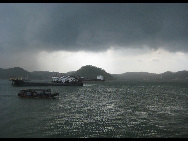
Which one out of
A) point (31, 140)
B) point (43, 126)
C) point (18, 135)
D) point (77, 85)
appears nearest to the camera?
point (31, 140)

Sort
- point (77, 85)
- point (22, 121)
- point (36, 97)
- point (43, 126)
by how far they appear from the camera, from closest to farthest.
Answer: point (43, 126) → point (22, 121) → point (36, 97) → point (77, 85)

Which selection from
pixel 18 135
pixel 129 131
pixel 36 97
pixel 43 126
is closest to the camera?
pixel 18 135

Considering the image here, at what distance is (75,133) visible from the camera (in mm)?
22531

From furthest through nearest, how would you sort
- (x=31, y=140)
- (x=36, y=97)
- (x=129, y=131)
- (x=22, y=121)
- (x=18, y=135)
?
(x=36, y=97) < (x=22, y=121) < (x=129, y=131) < (x=18, y=135) < (x=31, y=140)

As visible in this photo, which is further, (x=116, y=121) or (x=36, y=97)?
(x=36, y=97)

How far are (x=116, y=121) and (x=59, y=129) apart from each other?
10.2 metres

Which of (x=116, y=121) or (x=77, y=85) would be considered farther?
(x=77, y=85)

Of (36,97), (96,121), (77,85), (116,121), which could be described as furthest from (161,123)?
(77,85)

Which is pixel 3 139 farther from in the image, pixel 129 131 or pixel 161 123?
pixel 161 123

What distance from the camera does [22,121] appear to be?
28.1 meters

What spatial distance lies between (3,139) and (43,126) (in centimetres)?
624

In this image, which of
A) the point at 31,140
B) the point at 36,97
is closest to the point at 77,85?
the point at 36,97

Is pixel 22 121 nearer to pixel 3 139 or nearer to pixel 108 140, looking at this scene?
pixel 3 139

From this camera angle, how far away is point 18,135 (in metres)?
21.5
